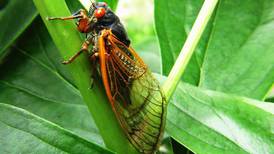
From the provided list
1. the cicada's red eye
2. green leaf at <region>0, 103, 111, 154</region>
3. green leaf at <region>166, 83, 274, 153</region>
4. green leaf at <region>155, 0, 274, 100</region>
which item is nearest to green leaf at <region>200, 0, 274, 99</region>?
green leaf at <region>155, 0, 274, 100</region>

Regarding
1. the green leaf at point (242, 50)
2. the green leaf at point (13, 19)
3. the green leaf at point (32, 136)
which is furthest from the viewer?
the green leaf at point (13, 19)

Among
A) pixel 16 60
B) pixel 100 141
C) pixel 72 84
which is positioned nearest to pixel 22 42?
pixel 16 60

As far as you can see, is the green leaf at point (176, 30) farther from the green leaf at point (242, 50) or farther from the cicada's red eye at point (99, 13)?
the cicada's red eye at point (99, 13)

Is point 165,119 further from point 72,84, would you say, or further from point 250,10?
point 250,10

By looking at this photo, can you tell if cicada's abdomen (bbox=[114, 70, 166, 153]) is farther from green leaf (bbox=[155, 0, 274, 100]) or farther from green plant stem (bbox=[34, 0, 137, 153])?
green leaf (bbox=[155, 0, 274, 100])

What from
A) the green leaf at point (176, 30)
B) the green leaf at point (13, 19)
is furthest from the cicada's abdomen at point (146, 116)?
the green leaf at point (13, 19)
